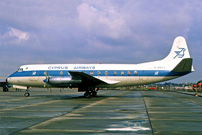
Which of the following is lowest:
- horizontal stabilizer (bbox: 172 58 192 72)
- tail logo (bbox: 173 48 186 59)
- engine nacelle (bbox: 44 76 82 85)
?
engine nacelle (bbox: 44 76 82 85)

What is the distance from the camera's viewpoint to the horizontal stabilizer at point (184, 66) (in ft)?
91.4

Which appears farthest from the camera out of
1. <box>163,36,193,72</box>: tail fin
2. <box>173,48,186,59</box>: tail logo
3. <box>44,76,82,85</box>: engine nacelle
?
<box>173,48,186,59</box>: tail logo

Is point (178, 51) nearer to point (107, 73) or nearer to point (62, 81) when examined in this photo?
point (107, 73)

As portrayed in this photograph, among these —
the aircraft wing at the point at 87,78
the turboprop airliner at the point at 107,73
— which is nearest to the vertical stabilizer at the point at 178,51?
the turboprop airliner at the point at 107,73

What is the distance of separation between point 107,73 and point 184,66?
9038mm

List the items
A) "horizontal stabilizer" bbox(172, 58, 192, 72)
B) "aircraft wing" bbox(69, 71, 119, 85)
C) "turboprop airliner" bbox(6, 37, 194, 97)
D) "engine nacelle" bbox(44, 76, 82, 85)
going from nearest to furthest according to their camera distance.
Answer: "aircraft wing" bbox(69, 71, 119, 85)
"horizontal stabilizer" bbox(172, 58, 192, 72)
"engine nacelle" bbox(44, 76, 82, 85)
"turboprop airliner" bbox(6, 37, 194, 97)

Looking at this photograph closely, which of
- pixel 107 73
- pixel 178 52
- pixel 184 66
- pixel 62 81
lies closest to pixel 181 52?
pixel 178 52

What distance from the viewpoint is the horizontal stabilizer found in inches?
1096

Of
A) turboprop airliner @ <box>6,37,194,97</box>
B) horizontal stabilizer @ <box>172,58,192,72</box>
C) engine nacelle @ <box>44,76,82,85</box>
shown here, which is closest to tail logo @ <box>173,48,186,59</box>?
turboprop airliner @ <box>6,37,194,97</box>

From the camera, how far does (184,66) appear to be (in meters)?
28.6

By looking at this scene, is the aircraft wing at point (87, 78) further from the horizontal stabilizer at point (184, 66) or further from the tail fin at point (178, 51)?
the tail fin at point (178, 51)

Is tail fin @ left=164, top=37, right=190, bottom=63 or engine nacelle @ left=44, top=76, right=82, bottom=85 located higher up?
tail fin @ left=164, top=37, right=190, bottom=63

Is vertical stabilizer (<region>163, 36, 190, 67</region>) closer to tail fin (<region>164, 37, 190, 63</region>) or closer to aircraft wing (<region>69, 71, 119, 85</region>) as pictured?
tail fin (<region>164, 37, 190, 63</region>)

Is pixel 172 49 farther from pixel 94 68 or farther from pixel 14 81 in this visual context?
pixel 14 81
